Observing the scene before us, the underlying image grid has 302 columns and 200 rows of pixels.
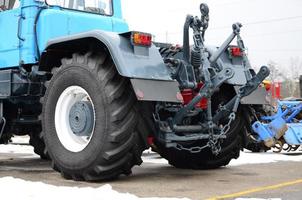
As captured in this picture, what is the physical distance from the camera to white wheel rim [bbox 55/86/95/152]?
241 inches

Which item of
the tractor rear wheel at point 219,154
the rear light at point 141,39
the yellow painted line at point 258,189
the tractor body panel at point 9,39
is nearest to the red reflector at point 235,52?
the tractor rear wheel at point 219,154

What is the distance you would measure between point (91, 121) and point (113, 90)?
0.55m

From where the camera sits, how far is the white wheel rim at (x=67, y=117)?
6133mm

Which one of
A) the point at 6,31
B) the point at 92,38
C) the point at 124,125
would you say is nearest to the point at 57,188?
the point at 124,125

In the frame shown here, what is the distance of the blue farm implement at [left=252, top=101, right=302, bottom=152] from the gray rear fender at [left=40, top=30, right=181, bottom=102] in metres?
2.37

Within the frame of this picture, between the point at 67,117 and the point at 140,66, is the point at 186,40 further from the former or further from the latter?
the point at 67,117

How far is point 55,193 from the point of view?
199 inches

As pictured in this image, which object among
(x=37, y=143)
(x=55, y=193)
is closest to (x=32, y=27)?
(x=37, y=143)

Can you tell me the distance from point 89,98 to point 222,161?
2.45m

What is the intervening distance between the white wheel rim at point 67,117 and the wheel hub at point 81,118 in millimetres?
83

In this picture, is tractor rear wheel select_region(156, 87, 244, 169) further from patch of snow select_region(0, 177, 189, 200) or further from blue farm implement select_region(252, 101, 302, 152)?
patch of snow select_region(0, 177, 189, 200)

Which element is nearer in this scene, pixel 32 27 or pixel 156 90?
pixel 156 90

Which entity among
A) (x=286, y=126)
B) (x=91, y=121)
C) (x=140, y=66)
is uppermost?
(x=140, y=66)

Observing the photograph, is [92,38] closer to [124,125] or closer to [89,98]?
[89,98]
